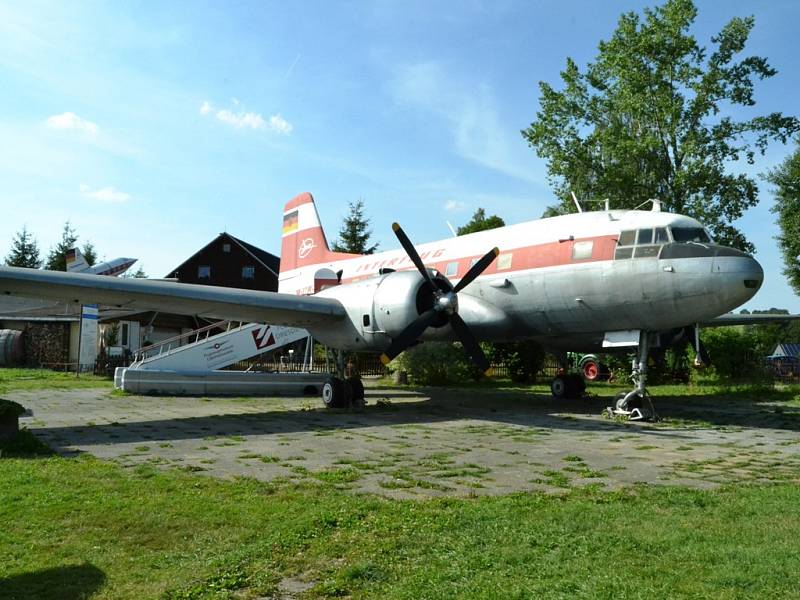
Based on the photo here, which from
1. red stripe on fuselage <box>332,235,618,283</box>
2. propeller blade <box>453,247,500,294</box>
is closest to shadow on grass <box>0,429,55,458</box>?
propeller blade <box>453,247,500,294</box>

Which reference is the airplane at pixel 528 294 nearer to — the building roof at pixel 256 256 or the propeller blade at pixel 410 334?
the propeller blade at pixel 410 334

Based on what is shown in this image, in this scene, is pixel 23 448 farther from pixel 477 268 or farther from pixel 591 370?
pixel 591 370

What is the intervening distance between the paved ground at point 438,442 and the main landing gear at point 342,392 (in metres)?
0.44

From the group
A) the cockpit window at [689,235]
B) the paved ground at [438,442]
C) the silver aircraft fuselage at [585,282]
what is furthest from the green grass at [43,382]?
the cockpit window at [689,235]

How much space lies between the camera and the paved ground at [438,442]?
728cm

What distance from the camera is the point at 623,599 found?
3.65m

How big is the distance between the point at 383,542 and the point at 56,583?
2.17 m

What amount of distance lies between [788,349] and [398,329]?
152 ft

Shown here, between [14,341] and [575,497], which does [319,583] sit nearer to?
[575,497]

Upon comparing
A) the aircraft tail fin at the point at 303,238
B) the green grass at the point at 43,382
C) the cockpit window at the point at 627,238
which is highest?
the aircraft tail fin at the point at 303,238

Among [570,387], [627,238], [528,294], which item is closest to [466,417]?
[528,294]

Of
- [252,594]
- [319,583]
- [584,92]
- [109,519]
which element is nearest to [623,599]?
[319,583]

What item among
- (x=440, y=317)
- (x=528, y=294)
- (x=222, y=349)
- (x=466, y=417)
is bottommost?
(x=466, y=417)

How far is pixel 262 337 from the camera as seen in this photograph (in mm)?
21250
